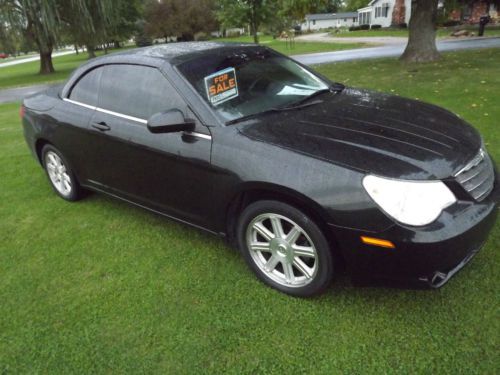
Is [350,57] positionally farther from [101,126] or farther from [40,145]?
[101,126]

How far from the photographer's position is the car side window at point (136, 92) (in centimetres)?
306

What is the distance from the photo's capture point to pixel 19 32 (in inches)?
871

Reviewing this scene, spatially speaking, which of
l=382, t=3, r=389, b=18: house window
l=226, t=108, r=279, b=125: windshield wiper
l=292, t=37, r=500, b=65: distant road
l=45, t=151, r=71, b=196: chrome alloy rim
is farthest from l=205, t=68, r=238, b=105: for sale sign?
l=382, t=3, r=389, b=18: house window

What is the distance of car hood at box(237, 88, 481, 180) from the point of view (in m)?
2.29

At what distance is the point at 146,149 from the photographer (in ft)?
10.4

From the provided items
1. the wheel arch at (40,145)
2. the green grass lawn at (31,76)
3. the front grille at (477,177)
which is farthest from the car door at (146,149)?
the green grass lawn at (31,76)

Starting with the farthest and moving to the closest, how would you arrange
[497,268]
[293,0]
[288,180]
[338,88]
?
[293,0] < [338,88] < [497,268] < [288,180]

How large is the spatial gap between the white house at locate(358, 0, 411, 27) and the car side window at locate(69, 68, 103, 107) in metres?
47.8

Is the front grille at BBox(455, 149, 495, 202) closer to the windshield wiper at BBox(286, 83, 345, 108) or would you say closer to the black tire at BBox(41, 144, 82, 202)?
the windshield wiper at BBox(286, 83, 345, 108)

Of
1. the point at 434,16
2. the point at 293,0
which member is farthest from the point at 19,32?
the point at 434,16

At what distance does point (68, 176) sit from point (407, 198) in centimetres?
348

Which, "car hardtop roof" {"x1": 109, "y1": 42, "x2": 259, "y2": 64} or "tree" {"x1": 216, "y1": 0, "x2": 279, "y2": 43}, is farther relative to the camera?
"tree" {"x1": 216, "y1": 0, "x2": 279, "y2": 43}

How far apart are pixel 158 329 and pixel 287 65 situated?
2435 millimetres

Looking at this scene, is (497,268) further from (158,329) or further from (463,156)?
(158,329)
